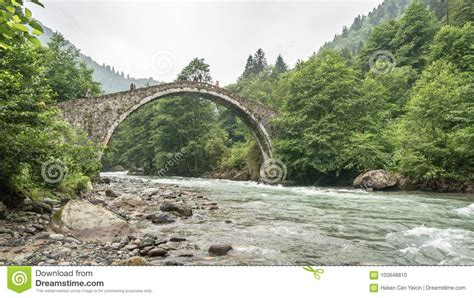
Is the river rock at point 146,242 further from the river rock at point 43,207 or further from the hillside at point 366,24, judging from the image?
the hillside at point 366,24

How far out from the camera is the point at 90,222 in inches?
214

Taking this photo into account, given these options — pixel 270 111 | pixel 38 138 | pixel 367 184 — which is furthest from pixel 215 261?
pixel 270 111

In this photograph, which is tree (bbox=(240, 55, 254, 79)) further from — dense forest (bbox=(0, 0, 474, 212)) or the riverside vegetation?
dense forest (bbox=(0, 0, 474, 212))

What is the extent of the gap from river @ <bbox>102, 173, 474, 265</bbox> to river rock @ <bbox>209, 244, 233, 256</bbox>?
142mm

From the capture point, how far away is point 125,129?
45.4 m

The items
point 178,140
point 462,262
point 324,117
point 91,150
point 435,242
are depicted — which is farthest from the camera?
point 178,140

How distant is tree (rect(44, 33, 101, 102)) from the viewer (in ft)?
68.9

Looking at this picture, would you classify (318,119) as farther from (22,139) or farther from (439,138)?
(22,139)

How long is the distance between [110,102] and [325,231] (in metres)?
17.2

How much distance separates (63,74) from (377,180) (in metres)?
21.1

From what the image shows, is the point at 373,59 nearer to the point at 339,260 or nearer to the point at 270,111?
the point at 270,111

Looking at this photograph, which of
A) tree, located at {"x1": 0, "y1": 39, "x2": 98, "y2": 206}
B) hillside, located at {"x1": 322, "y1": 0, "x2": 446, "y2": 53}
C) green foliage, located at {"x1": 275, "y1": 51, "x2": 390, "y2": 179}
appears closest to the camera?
tree, located at {"x1": 0, "y1": 39, "x2": 98, "y2": 206}

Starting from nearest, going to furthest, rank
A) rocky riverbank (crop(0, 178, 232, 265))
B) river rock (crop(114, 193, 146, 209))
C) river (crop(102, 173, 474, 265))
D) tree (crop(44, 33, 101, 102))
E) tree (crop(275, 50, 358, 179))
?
rocky riverbank (crop(0, 178, 232, 265)) → river (crop(102, 173, 474, 265)) → river rock (crop(114, 193, 146, 209)) → tree (crop(275, 50, 358, 179)) → tree (crop(44, 33, 101, 102))

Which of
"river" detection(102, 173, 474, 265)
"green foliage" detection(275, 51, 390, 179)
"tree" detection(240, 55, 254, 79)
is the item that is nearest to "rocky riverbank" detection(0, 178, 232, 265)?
"river" detection(102, 173, 474, 265)
